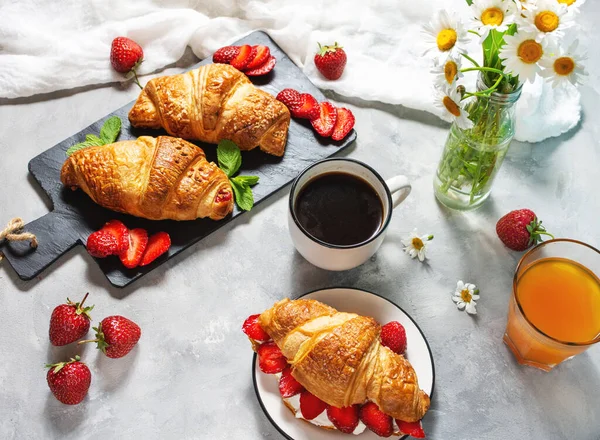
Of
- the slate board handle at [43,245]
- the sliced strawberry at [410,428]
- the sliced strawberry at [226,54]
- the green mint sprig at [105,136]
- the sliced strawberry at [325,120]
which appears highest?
the sliced strawberry at [226,54]

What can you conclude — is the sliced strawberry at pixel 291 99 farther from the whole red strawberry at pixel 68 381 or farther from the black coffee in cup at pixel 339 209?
the whole red strawberry at pixel 68 381

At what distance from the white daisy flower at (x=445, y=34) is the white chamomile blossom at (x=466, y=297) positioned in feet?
2.56

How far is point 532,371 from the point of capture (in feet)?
6.65

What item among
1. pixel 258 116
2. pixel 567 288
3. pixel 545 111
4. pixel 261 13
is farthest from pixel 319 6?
pixel 567 288

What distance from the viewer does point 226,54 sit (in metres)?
2.42

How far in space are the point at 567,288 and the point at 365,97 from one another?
38.5 inches


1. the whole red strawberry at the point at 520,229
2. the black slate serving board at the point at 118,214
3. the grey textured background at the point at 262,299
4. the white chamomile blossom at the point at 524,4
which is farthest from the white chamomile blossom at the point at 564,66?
the black slate serving board at the point at 118,214

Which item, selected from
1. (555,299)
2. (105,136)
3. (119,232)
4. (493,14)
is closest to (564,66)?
(493,14)

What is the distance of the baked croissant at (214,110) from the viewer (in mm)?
2209

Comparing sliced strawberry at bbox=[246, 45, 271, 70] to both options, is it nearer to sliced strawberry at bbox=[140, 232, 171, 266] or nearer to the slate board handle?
sliced strawberry at bbox=[140, 232, 171, 266]

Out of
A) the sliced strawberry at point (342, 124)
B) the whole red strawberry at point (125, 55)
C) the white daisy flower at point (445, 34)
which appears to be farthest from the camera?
the whole red strawberry at point (125, 55)

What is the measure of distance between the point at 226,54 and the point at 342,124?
0.50 metres

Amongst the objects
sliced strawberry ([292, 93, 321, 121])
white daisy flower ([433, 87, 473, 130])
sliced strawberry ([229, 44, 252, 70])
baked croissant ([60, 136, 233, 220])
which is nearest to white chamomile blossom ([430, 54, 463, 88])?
white daisy flower ([433, 87, 473, 130])

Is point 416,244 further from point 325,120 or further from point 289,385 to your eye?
point 289,385
